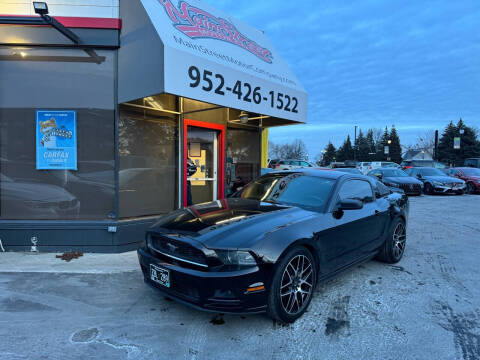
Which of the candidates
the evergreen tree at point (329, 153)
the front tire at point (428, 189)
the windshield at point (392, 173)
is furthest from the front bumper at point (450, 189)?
the evergreen tree at point (329, 153)

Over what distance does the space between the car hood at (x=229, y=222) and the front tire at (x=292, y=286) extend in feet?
1.11

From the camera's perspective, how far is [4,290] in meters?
3.62

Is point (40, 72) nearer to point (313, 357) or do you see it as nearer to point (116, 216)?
point (116, 216)

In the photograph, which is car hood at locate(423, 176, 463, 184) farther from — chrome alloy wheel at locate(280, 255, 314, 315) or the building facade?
chrome alloy wheel at locate(280, 255, 314, 315)

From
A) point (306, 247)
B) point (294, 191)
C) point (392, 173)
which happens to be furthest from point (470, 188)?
point (306, 247)

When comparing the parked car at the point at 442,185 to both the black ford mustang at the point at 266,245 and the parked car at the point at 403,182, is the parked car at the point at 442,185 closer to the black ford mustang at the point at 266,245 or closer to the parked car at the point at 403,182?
the parked car at the point at 403,182

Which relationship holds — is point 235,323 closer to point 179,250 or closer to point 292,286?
point 292,286

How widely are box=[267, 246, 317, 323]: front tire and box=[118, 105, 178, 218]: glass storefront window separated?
3578 mm

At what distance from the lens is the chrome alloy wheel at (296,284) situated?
289cm

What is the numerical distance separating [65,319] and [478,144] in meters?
58.2

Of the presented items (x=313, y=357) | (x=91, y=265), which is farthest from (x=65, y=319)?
(x=313, y=357)

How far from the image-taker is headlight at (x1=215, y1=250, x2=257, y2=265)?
262 centimetres

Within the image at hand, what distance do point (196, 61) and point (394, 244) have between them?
4174 millimetres

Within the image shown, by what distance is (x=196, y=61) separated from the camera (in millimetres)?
4660
